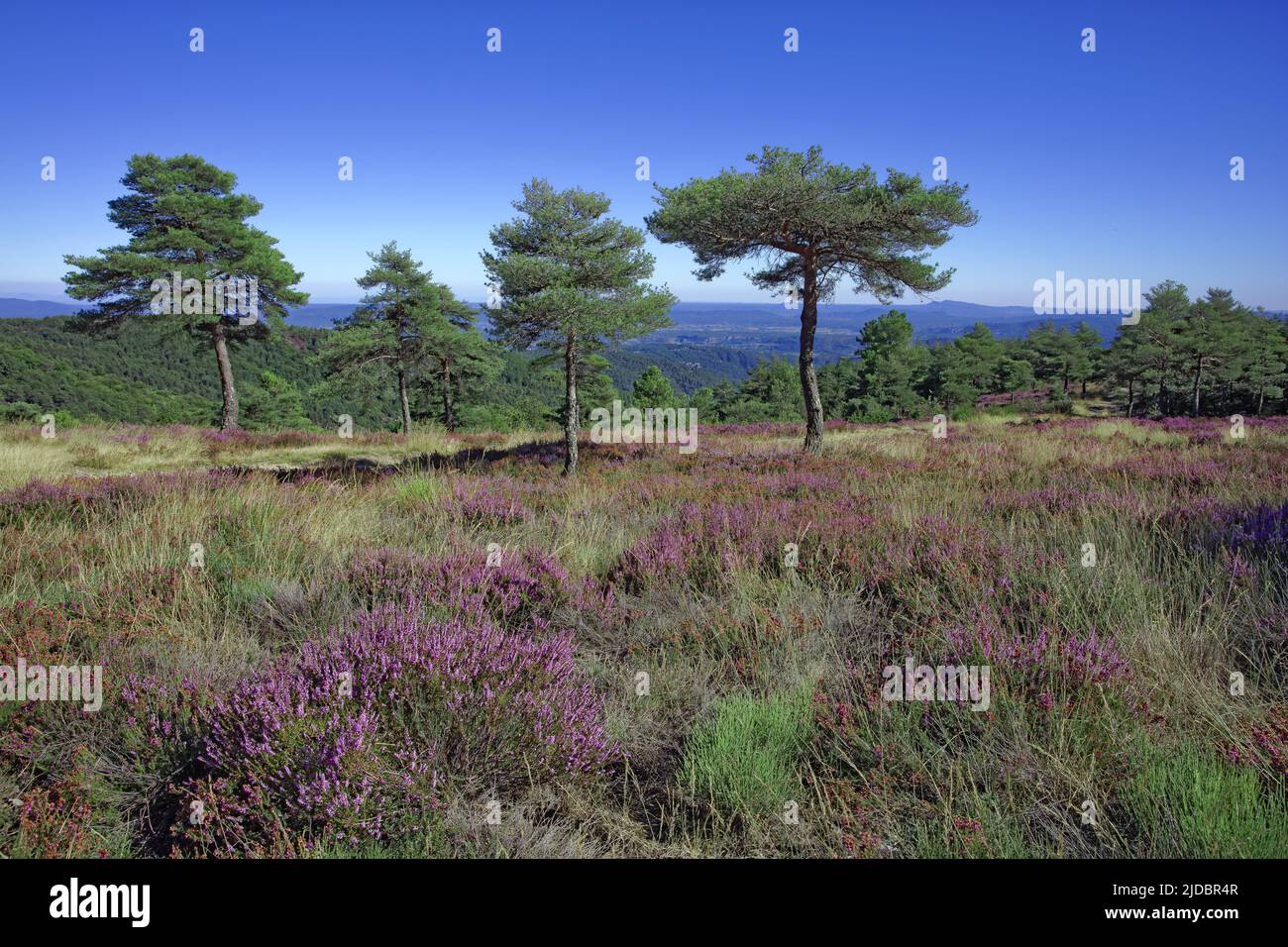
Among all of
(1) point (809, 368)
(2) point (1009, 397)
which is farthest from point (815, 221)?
(2) point (1009, 397)

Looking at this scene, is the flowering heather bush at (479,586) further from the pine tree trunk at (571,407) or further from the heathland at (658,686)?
the pine tree trunk at (571,407)

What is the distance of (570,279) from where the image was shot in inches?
457

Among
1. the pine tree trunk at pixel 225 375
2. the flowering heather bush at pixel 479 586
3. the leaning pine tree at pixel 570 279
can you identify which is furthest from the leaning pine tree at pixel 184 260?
the flowering heather bush at pixel 479 586

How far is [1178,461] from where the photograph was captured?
331 inches

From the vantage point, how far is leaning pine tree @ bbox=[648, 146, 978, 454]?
12.1 m

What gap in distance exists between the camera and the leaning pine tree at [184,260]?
68.1 feet

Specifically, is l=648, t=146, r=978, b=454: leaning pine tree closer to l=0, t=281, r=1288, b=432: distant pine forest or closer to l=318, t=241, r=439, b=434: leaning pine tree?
l=0, t=281, r=1288, b=432: distant pine forest

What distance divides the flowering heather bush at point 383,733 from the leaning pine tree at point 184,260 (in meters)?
24.6

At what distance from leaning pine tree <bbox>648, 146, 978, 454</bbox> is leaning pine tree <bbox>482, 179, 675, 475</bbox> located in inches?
63.1

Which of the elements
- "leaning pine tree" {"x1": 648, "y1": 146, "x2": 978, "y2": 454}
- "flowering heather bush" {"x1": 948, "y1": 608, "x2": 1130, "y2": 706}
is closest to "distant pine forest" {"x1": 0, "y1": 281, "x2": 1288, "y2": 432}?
"leaning pine tree" {"x1": 648, "y1": 146, "x2": 978, "y2": 454}

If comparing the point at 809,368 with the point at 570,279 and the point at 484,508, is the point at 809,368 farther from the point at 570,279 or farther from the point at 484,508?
the point at 484,508

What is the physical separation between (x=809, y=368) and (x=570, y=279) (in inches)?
245
